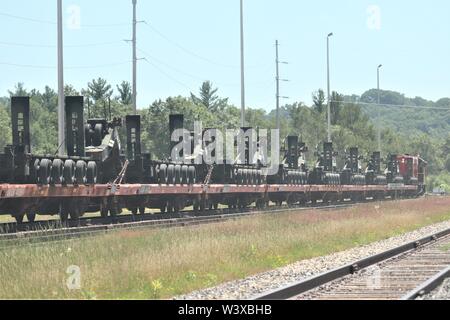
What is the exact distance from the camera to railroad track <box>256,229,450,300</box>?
11.4 meters

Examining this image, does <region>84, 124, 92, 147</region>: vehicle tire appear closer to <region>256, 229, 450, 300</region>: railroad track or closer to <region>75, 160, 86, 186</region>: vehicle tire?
<region>75, 160, 86, 186</region>: vehicle tire

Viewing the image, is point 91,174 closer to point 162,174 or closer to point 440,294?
point 162,174

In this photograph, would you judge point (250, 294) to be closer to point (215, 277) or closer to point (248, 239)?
point (215, 277)

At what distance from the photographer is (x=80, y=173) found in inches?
987

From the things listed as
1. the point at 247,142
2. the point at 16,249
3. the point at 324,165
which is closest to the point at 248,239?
the point at 16,249

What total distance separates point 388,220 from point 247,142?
14412 mm

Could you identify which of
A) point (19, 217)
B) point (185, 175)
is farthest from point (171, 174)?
Answer: point (19, 217)

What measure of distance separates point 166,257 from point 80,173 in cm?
1069

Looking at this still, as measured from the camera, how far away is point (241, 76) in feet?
164

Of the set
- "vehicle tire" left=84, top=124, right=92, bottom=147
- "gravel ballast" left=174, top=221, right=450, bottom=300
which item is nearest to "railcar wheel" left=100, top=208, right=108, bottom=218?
"vehicle tire" left=84, top=124, right=92, bottom=147

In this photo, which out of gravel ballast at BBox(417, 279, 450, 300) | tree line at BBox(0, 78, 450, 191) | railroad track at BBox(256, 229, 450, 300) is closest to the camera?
gravel ballast at BBox(417, 279, 450, 300)

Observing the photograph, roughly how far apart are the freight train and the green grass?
330 centimetres
